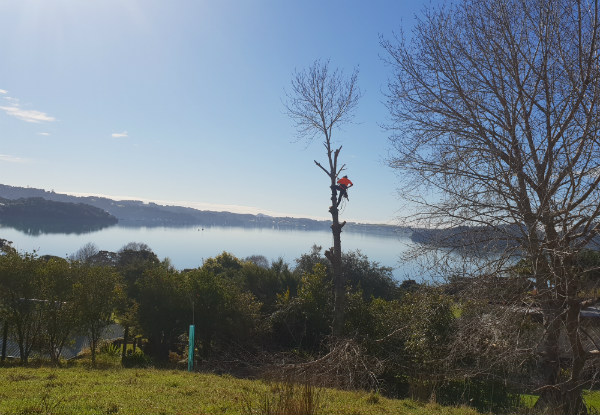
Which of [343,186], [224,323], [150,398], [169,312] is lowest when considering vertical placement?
[224,323]

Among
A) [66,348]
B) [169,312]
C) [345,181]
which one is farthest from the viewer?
[66,348]

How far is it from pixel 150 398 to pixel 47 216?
12730cm

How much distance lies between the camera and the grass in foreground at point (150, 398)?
5281 millimetres

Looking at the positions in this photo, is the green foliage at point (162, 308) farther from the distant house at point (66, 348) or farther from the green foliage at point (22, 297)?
the green foliage at point (22, 297)

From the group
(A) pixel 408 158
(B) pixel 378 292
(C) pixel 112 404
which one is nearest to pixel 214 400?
(C) pixel 112 404

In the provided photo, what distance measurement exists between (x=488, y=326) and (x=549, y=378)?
172 centimetres

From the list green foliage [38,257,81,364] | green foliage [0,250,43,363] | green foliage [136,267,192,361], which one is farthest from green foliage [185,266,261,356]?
green foliage [0,250,43,363]

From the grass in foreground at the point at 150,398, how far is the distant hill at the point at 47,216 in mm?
107181

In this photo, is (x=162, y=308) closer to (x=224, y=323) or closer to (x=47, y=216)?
(x=224, y=323)

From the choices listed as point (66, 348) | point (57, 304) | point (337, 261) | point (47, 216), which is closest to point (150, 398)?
point (337, 261)

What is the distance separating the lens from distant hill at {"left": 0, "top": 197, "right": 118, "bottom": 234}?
109062 millimetres

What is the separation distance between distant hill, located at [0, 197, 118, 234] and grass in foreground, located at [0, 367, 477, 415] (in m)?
107

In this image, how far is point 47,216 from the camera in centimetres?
11681

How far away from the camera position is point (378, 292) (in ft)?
86.0
